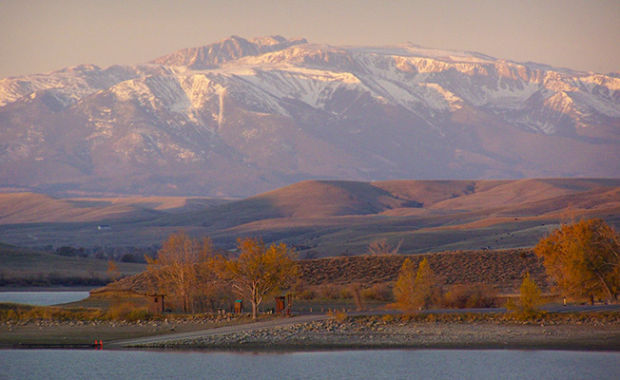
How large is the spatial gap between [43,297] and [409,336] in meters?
41.7

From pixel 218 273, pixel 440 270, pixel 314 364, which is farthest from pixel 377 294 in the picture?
pixel 314 364

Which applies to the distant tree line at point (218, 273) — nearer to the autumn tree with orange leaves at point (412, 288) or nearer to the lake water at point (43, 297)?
the autumn tree with orange leaves at point (412, 288)

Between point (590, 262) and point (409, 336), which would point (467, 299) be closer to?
point (590, 262)

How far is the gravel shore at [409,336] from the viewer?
44000 millimetres

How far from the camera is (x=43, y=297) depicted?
79188mm

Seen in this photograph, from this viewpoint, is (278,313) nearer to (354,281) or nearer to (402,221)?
(354,281)

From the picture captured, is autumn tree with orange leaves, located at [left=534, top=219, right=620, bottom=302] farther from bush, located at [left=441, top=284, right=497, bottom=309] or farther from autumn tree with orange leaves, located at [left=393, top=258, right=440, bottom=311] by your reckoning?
autumn tree with orange leaves, located at [left=393, top=258, right=440, bottom=311]

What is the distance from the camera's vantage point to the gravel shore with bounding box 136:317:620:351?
44.0 metres

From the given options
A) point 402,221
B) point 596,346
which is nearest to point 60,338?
point 596,346

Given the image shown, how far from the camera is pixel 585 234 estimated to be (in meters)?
53.5

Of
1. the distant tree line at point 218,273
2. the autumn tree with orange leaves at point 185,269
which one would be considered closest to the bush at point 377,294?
the distant tree line at point 218,273

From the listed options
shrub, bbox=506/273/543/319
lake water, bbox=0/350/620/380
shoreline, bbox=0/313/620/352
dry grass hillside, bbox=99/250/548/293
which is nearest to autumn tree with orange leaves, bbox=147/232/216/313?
shoreline, bbox=0/313/620/352

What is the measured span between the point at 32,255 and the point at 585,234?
248ft

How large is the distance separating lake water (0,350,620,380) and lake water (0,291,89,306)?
29520mm
